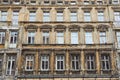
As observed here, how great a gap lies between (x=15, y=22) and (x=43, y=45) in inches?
181

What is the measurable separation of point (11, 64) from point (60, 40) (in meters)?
6.29

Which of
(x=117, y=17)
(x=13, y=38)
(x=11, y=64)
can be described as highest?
(x=117, y=17)

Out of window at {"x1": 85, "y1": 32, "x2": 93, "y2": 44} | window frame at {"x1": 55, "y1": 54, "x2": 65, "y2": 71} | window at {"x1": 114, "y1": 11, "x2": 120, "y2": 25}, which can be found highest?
window at {"x1": 114, "y1": 11, "x2": 120, "y2": 25}

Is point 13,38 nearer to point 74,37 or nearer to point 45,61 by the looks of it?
point 45,61

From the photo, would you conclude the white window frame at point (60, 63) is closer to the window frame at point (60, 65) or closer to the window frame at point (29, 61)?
the window frame at point (60, 65)

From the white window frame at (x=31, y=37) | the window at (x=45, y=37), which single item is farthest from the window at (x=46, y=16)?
the white window frame at (x=31, y=37)

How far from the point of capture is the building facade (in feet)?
97.1

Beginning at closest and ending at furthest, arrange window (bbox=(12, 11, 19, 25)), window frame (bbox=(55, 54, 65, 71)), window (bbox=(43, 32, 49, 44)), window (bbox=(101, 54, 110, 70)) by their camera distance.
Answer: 1. window frame (bbox=(55, 54, 65, 71))
2. window (bbox=(101, 54, 110, 70))
3. window (bbox=(43, 32, 49, 44))
4. window (bbox=(12, 11, 19, 25))

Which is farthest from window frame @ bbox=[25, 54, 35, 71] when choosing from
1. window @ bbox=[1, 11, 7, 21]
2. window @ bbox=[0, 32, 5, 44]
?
window @ bbox=[1, 11, 7, 21]

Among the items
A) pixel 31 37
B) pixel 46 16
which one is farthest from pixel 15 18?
pixel 46 16

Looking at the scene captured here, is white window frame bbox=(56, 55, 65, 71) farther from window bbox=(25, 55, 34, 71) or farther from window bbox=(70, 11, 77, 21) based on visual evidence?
window bbox=(70, 11, 77, 21)

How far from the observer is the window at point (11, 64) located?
29672 millimetres

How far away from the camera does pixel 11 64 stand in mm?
30078

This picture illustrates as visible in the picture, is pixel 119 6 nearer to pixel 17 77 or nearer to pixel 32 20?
pixel 32 20
